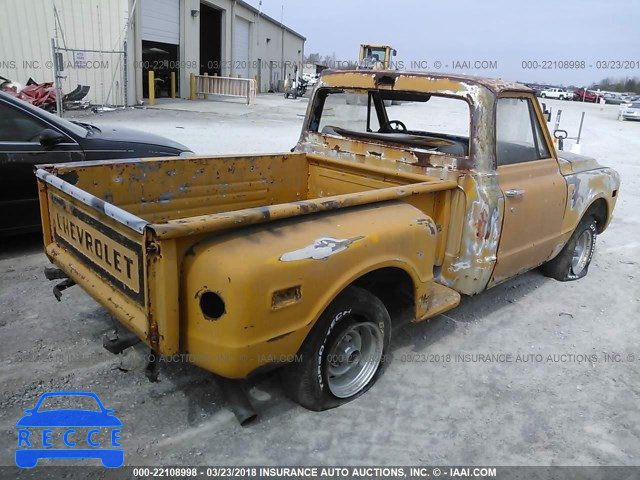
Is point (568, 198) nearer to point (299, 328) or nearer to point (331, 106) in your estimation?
point (331, 106)

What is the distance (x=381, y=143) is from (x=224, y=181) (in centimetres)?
129

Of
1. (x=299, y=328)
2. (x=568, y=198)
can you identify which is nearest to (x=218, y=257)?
(x=299, y=328)

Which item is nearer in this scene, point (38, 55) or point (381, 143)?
point (381, 143)

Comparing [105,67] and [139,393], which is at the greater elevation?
[105,67]

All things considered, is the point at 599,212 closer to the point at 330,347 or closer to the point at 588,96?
the point at 330,347

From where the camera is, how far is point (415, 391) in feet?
11.0

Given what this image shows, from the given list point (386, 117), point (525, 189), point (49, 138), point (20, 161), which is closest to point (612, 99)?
point (386, 117)

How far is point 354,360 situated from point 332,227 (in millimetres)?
917

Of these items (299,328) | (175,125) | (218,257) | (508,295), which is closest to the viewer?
(218,257)

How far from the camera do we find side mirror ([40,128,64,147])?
500 cm

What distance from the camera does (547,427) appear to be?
309 cm

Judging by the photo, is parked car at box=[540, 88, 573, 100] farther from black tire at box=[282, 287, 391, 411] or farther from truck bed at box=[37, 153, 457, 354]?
black tire at box=[282, 287, 391, 411]

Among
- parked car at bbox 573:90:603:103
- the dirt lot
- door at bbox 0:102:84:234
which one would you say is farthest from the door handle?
parked car at bbox 573:90:603:103

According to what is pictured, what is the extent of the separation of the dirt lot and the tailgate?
21.9 inches
